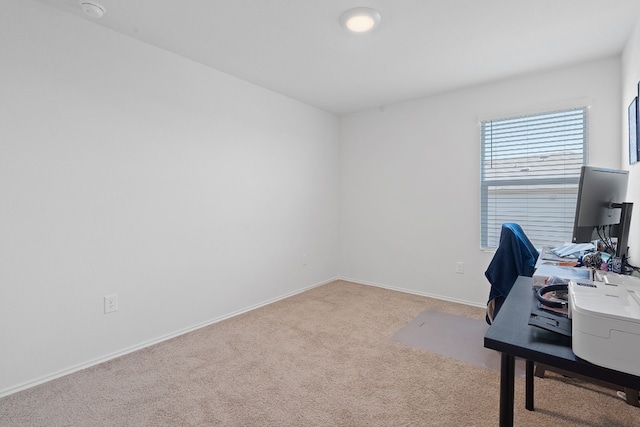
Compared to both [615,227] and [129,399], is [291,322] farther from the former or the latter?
[615,227]

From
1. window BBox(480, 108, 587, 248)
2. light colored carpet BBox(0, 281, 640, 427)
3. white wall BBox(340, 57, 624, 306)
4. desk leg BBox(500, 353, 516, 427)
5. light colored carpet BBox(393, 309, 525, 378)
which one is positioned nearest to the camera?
desk leg BBox(500, 353, 516, 427)

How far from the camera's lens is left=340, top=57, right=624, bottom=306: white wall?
2.95 meters

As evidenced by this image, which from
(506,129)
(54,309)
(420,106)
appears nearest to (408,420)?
(54,309)

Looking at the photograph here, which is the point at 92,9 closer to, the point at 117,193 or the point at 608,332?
the point at 117,193

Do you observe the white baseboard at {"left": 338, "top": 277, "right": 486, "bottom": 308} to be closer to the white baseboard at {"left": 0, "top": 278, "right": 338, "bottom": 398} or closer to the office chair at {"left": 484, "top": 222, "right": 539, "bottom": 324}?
the office chair at {"left": 484, "top": 222, "right": 539, "bottom": 324}

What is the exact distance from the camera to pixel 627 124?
2.49m

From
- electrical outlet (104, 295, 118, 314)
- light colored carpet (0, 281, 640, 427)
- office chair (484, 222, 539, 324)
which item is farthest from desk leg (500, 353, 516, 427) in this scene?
electrical outlet (104, 295, 118, 314)

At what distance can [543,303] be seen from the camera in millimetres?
1259

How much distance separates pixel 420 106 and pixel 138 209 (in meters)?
3.19

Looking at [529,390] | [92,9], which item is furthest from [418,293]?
[92,9]

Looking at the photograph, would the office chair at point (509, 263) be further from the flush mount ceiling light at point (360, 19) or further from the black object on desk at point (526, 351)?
the flush mount ceiling light at point (360, 19)

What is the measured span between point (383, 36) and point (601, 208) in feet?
5.89

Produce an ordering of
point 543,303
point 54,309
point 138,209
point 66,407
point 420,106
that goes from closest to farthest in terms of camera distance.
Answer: point 543,303 < point 66,407 < point 54,309 < point 138,209 < point 420,106

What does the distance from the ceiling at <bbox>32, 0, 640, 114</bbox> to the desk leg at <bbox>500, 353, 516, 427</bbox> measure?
2040 millimetres
